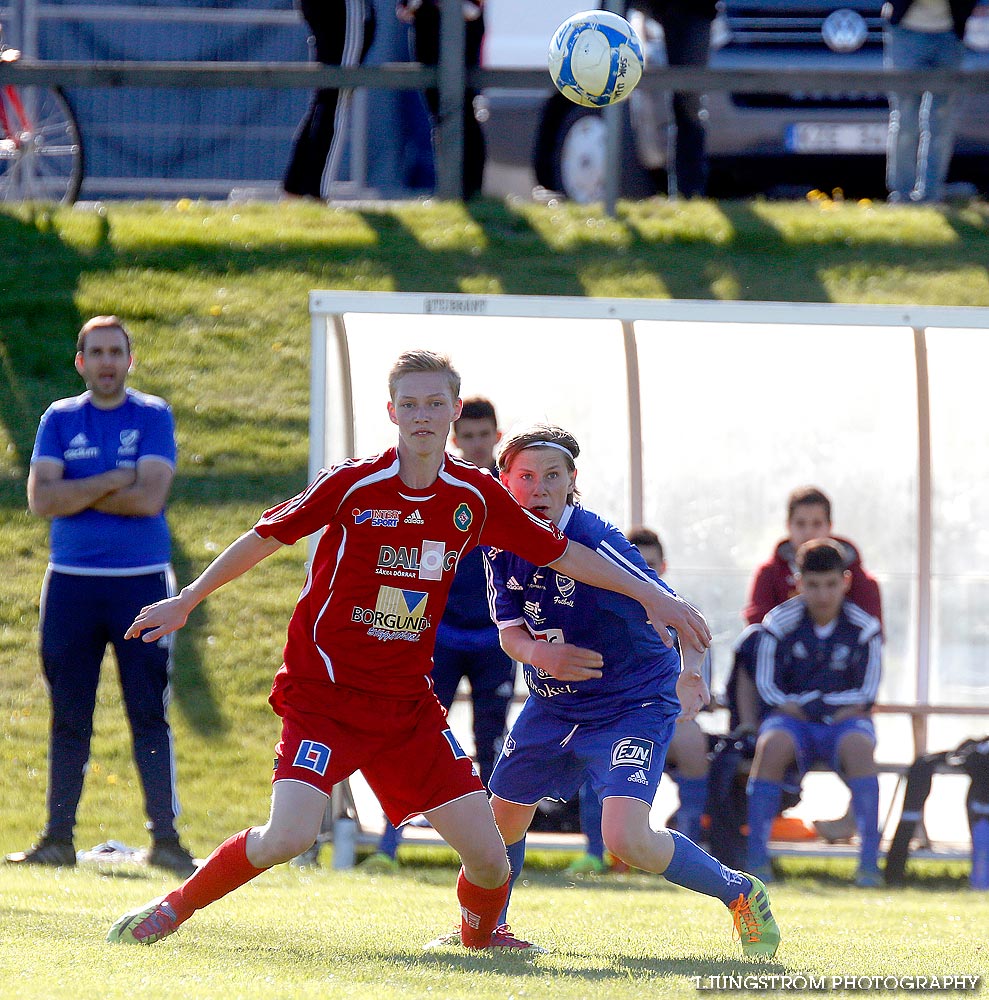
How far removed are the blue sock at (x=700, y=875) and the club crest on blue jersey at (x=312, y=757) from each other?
3.55ft

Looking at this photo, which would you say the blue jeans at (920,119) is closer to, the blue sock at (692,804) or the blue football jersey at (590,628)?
the blue sock at (692,804)

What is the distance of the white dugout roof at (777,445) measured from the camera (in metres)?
8.39

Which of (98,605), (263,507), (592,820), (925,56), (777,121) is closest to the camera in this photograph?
(98,605)

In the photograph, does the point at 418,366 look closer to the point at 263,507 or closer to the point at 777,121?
the point at 263,507

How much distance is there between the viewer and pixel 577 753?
5.07 meters

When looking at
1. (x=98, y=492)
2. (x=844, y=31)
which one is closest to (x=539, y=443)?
(x=98, y=492)

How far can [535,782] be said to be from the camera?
5121 mm

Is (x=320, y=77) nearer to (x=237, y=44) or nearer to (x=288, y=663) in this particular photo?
(x=237, y=44)

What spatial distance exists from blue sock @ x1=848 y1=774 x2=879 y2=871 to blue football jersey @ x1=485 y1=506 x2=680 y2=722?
235 centimetres

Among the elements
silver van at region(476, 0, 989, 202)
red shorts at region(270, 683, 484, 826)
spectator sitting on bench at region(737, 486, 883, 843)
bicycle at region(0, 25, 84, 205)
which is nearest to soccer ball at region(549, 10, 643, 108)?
spectator sitting on bench at region(737, 486, 883, 843)

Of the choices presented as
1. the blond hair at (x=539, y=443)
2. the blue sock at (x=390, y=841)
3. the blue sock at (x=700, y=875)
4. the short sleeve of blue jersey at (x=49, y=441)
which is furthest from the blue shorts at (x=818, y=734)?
the short sleeve of blue jersey at (x=49, y=441)

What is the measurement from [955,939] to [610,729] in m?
1.26

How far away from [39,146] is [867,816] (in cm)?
729

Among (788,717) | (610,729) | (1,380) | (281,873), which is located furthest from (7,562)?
(610,729)
